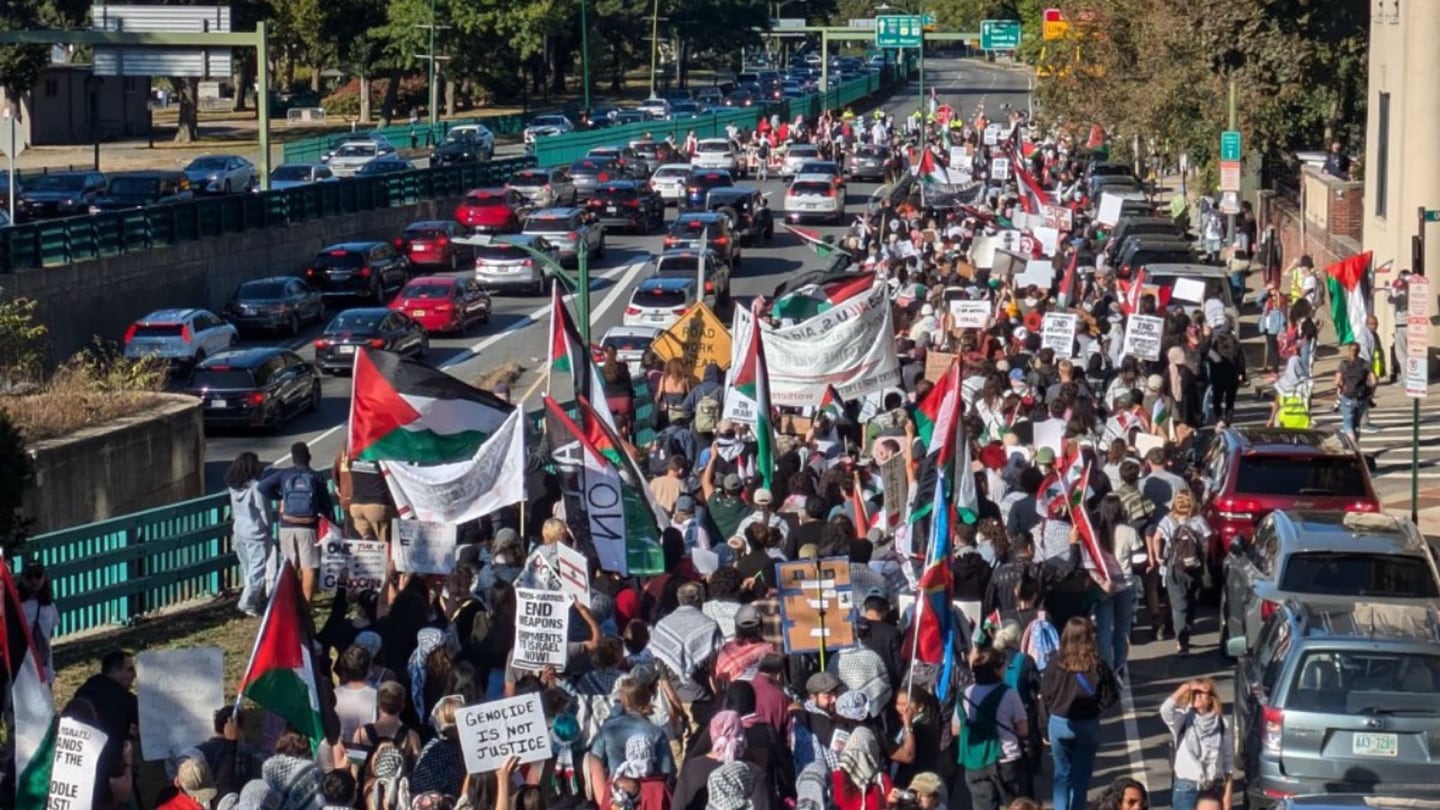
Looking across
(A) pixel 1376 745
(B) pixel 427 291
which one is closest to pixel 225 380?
(B) pixel 427 291

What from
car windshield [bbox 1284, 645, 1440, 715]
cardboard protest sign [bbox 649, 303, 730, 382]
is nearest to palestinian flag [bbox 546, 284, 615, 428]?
cardboard protest sign [bbox 649, 303, 730, 382]

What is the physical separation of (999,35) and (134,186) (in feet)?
177

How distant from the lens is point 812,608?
14055 millimetres

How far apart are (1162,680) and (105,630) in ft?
31.0

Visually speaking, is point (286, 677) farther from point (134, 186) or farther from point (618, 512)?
point (134, 186)

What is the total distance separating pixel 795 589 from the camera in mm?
14055

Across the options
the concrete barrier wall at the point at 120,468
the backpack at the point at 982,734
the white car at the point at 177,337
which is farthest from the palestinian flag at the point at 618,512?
the white car at the point at 177,337

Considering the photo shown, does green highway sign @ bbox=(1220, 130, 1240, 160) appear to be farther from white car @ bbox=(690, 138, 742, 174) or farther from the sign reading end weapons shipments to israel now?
white car @ bbox=(690, 138, 742, 174)

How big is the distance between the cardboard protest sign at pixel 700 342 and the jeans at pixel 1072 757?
43.9ft

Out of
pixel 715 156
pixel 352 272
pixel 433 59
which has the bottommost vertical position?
pixel 352 272

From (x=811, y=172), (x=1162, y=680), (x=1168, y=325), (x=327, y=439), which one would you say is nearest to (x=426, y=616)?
(x=1162, y=680)

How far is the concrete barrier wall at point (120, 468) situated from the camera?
25.8 m

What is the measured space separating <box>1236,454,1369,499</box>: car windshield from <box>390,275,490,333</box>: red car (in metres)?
26.6

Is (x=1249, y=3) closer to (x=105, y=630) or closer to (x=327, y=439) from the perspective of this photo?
(x=327, y=439)
